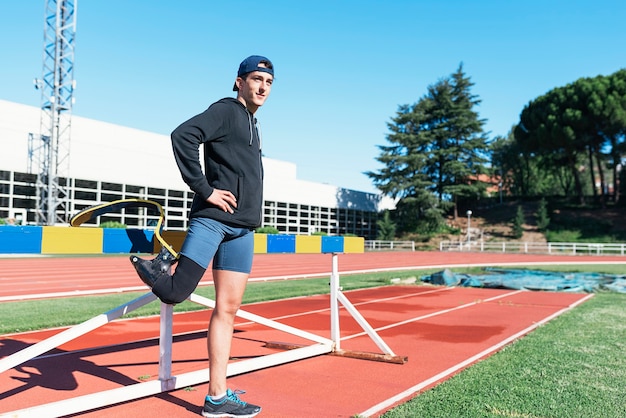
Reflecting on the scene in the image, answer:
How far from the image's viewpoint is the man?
2652mm

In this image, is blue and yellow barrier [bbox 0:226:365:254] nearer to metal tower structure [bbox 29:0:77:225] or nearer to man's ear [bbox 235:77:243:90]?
man's ear [bbox 235:77:243:90]

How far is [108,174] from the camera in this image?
29172 mm

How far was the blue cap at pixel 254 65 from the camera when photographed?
2919mm

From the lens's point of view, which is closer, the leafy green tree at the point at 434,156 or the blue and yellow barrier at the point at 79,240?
the blue and yellow barrier at the point at 79,240

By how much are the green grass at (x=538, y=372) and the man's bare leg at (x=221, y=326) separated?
1.02 m

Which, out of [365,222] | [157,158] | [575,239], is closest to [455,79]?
[365,222]

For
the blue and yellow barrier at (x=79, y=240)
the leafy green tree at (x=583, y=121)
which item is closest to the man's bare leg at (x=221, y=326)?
the blue and yellow barrier at (x=79, y=240)

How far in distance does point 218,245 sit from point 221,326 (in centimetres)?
46

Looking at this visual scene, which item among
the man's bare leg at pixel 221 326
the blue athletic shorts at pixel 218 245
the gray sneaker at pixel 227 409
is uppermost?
the blue athletic shorts at pixel 218 245

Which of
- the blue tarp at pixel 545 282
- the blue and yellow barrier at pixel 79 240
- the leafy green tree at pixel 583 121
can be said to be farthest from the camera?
the leafy green tree at pixel 583 121

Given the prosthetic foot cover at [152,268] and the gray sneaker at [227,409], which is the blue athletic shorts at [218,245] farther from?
the gray sneaker at [227,409]

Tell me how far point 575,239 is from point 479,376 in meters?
43.0

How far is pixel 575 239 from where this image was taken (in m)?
42.0

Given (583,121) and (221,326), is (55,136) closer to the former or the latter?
(221,326)
